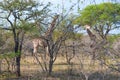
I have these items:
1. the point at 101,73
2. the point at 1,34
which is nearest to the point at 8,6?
the point at 1,34

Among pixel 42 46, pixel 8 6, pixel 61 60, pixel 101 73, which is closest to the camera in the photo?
pixel 101 73

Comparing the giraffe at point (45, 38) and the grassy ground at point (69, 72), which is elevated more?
the giraffe at point (45, 38)

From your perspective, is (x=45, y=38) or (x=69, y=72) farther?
(x=69, y=72)

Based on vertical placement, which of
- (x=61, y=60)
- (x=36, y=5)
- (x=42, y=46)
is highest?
(x=36, y=5)

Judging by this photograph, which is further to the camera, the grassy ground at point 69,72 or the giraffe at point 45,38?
the giraffe at point 45,38

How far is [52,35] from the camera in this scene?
16641 millimetres

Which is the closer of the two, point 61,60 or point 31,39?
point 31,39

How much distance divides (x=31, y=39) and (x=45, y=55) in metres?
1.01

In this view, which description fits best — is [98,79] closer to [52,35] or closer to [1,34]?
[52,35]

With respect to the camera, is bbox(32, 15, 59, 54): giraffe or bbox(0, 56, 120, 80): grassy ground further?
bbox(32, 15, 59, 54): giraffe

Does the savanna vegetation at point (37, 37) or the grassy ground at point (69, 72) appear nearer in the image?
the grassy ground at point (69, 72)

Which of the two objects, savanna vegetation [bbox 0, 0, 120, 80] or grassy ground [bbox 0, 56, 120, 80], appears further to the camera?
savanna vegetation [bbox 0, 0, 120, 80]

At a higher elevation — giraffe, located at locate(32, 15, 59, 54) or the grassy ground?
giraffe, located at locate(32, 15, 59, 54)

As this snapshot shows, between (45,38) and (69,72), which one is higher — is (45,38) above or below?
above
